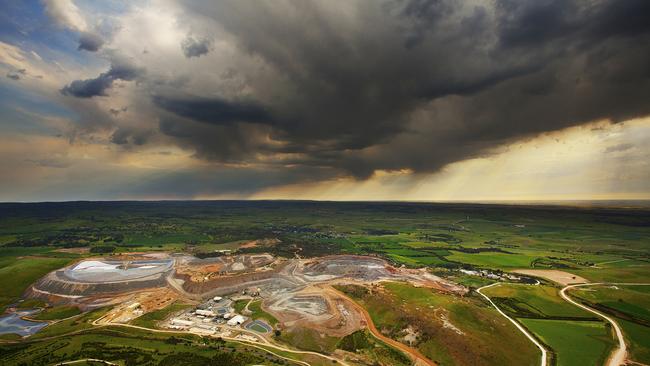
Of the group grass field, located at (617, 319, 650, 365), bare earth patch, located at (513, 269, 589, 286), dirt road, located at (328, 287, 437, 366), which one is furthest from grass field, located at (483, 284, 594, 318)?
dirt road, located at (328, 287, 437, 366)

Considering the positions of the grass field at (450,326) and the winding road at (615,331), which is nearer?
the winding road at (615,331)

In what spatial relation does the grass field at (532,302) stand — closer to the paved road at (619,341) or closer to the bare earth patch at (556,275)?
the paved road at (619,341)

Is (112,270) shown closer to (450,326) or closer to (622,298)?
(450,326)

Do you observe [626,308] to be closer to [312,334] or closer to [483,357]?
[483,357]

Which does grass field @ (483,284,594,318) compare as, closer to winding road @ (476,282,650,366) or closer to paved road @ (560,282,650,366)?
winding road @ (476,282,650,366)

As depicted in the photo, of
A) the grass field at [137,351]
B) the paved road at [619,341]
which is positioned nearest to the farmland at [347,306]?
the grass field at [137,351]

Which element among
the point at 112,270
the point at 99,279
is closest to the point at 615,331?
the point at 99,279

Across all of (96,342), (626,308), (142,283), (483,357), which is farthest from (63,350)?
(626,308)
